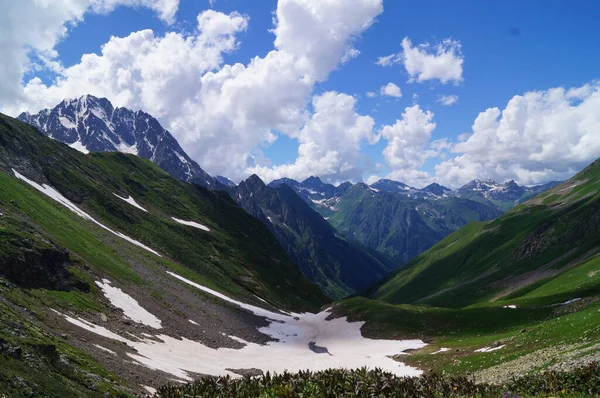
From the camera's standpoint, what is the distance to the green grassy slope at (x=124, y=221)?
85250 millimetres

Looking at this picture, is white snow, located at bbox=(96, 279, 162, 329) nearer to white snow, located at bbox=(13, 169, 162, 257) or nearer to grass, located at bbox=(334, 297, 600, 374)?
grass, located at bbox=(334, 297, 600, 374)

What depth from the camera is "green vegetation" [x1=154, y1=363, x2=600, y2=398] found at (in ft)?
50.6

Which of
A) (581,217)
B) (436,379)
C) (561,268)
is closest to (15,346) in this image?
(436,379)

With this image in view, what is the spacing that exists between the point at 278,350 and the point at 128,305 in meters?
30.0

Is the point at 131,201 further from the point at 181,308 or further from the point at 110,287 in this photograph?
the point at 110,287

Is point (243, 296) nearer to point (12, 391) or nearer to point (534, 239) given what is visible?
point (12, 391)

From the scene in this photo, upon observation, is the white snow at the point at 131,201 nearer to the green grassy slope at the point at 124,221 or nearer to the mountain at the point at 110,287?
the mountain at the point at 110,287

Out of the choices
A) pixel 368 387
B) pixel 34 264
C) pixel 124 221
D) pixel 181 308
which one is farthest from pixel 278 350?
pixel 124 221

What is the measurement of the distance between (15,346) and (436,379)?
24.7 meters

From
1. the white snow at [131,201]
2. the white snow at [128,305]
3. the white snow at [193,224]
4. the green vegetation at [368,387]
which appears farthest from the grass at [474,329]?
the white snow at [131,201]

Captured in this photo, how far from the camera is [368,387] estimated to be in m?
15.6

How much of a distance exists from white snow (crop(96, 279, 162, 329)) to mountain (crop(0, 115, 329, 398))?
0.88 feet

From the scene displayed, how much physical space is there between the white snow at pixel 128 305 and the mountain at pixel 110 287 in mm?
269

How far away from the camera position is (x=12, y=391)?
19.0m
